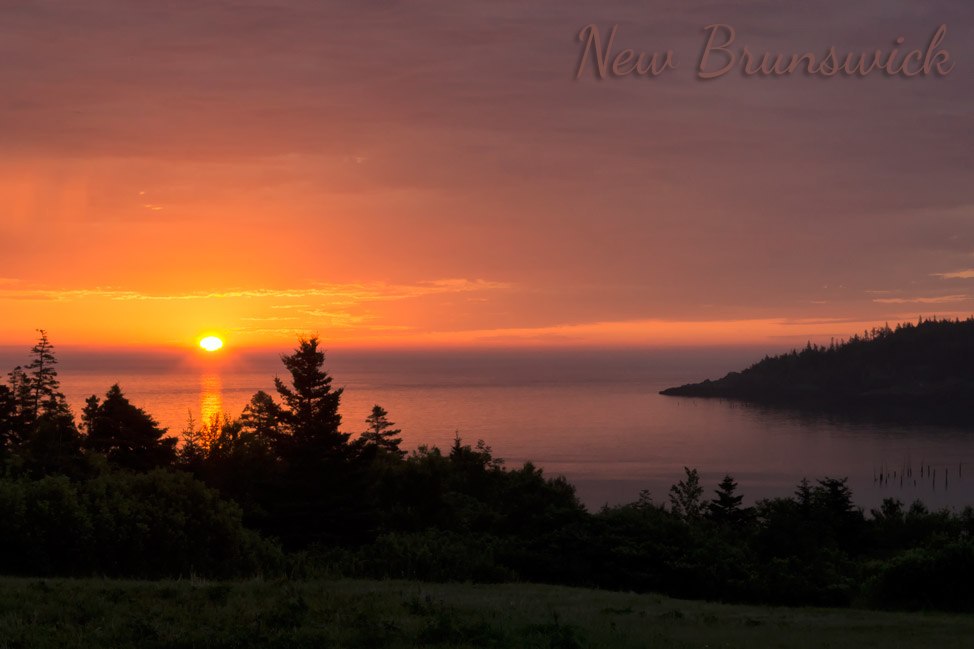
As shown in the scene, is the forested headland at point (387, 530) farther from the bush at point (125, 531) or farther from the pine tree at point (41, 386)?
the pine tree at point (41, 386)

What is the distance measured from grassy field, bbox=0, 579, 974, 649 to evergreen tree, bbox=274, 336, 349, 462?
26.4 meters

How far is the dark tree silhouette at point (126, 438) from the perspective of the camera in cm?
5438

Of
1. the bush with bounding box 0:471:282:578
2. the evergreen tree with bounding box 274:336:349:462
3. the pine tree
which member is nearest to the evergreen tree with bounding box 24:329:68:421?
the pine tree

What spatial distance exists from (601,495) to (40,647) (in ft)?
358

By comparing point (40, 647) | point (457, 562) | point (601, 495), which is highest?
point (40, 647)

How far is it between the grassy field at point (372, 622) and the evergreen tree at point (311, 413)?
2641 cm

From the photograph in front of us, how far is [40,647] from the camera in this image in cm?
1031

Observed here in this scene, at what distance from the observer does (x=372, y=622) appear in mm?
11977

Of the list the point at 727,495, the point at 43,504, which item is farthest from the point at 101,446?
the point at 727,495

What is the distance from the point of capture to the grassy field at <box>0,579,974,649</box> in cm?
1114

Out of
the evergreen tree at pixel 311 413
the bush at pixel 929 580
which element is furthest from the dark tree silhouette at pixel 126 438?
the bush at pixel 929 580

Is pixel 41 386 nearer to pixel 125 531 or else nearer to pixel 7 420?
pixel 7 420

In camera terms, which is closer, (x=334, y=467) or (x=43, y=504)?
(x=43, y=504)

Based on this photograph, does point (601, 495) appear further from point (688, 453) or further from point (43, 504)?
point (43, 504)
